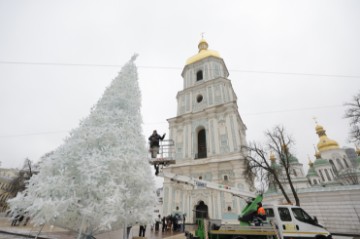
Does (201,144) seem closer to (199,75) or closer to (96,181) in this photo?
(199,75)

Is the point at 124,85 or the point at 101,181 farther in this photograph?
the point at 124,85

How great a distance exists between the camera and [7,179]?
3838 cm

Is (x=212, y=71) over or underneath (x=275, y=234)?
over

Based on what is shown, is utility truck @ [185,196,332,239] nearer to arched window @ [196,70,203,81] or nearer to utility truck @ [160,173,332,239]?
utility truck @ [160,173,332,239]

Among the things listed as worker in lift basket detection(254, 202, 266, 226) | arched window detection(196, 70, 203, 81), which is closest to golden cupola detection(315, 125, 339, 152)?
arched window detection(196, 70, 203, 81)

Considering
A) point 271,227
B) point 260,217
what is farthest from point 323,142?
point 271,227

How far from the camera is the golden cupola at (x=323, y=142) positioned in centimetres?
3803

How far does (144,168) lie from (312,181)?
4537 cm

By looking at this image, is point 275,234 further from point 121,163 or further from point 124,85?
point 124,85

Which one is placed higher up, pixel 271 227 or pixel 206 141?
pixel 206 141

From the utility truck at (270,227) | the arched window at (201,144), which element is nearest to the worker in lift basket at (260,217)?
the utility truck at (270,227)

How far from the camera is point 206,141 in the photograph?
19.4 m

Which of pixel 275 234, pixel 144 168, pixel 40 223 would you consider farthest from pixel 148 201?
pixel 275 234

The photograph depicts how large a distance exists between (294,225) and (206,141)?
12564 millimetres
